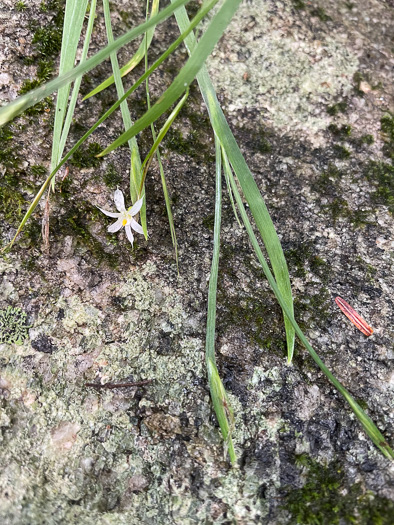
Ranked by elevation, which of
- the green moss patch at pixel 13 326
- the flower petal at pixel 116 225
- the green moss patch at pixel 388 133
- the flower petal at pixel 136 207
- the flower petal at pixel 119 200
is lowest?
the green moss patch at pixel 13 326

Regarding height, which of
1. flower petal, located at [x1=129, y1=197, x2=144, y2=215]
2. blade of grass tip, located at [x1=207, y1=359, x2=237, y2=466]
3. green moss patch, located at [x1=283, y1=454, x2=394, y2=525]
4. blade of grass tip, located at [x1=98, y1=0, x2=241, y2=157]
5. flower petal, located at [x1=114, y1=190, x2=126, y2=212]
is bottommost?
green moss patch, located at [x1=283, y1=454, x2=394, y2=525]

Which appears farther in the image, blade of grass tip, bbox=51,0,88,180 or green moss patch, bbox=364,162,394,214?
green moss patch, bbox=364,162,394,214

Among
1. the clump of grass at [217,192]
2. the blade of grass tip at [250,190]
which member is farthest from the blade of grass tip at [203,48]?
the blade of grass tip at [250,190]

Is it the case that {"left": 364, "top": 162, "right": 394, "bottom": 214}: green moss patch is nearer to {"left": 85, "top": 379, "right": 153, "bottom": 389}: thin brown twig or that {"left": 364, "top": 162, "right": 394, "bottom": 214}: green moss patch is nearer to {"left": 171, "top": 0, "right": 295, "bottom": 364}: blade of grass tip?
{"left": 171, "top": 0, "right": 295, "bottom": 364}: blade of grass tip

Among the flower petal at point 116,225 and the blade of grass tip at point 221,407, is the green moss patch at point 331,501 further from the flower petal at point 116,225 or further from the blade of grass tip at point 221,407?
the flower petal at point 116,225

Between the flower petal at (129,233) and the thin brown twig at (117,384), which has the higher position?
the flower petal at (129,233)

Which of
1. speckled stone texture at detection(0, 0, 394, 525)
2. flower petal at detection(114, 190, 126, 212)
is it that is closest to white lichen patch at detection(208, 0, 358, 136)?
speckled stone texture at detection(0, 0, 394, 525)

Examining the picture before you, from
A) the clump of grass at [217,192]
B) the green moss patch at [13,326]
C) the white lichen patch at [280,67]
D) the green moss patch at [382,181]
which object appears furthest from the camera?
the white lichen patch at [280,67]

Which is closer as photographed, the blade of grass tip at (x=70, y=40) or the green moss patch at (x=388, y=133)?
the blade of grass tip at (x=70, y=40)
